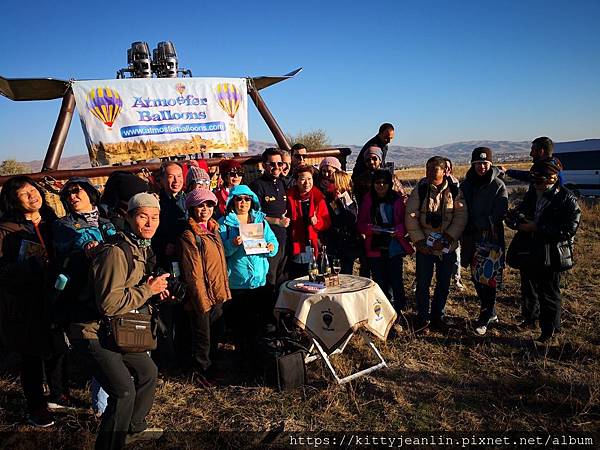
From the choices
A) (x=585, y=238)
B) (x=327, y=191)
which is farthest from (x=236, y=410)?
(x=585, y=238)

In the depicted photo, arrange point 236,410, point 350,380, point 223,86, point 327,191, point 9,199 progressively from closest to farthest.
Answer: point 9,199 → point 236,410 → point 350,380 → point 327,191 → point 223,86

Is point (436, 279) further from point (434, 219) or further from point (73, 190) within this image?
point (73, 190)

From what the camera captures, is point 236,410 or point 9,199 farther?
point 236,410

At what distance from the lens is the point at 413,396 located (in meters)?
3.95

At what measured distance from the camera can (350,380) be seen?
4164mm

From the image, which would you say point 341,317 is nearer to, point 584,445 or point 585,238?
point 584,445

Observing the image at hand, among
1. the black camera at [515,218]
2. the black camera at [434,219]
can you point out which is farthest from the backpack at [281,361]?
the black camera at [515,218]

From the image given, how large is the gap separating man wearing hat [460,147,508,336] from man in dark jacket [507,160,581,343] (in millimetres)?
228

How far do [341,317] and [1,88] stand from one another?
29.6 ft

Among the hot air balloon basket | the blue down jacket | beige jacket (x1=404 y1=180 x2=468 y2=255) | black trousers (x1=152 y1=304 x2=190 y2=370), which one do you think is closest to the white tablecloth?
the hot air balloon basket

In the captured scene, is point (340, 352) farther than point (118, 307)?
Yes

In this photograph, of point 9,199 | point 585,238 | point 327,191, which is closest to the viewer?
point 9,199

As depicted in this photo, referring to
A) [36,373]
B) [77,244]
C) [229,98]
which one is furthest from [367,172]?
[229,98]

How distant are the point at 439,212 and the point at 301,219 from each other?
1.74 meters
